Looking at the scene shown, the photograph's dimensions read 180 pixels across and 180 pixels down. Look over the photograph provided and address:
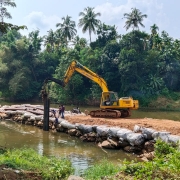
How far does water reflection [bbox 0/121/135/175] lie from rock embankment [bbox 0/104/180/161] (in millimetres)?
466

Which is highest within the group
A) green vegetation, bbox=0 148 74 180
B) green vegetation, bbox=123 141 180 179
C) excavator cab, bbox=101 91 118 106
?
excavator cab, bbox=101 91 118 106

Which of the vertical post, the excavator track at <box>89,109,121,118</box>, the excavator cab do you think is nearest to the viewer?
the vertical post

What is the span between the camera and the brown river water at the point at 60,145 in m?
13.7

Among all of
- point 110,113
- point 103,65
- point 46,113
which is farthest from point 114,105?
→ point 103,65

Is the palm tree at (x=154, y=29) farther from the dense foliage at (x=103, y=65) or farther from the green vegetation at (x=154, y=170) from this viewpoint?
the green vegetation at (x=154, y=170)

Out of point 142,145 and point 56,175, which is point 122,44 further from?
point 56,175

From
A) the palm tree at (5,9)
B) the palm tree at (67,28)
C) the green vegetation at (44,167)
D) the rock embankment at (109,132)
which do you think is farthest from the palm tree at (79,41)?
the green vegetation at (44,167)

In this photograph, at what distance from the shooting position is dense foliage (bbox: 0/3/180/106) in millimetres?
44875

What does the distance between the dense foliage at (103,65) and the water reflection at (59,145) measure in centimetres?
2461

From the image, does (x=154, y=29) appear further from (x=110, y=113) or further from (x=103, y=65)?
(x=110, y=113)

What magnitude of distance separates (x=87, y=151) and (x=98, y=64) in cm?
3287

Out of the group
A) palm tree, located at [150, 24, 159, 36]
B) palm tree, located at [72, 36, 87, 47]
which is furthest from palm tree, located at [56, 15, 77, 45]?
palm tree, located at [150, 24, 159, 36]

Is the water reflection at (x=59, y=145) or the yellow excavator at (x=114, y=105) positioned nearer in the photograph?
the water reflection at (x=59, y=145)

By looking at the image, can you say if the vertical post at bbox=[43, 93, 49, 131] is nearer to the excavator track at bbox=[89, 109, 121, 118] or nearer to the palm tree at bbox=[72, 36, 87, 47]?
the excavator track at bbox=[89, 109, 121, 118]
